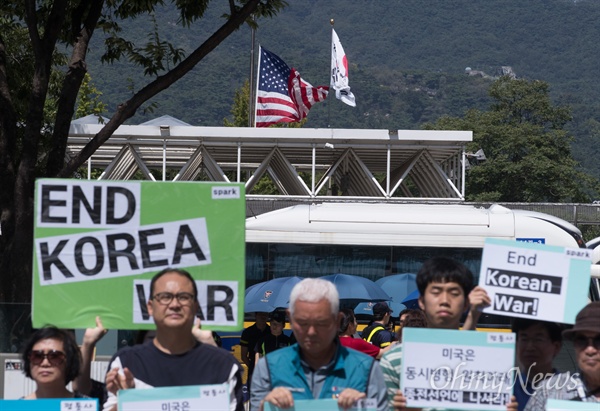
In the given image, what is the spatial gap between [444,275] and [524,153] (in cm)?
7646

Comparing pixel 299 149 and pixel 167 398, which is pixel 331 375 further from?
pixel 299 149

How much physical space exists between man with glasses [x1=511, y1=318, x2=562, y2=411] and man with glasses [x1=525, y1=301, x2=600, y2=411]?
0.34 meters

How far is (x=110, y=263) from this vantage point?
629 cm

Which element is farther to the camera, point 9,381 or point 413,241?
point 413,241

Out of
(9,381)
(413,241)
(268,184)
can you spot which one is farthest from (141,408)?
(268,184)

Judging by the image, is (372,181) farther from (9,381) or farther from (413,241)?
(9,381)

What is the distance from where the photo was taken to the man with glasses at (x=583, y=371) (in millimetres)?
5414

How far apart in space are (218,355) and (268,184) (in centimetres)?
4747

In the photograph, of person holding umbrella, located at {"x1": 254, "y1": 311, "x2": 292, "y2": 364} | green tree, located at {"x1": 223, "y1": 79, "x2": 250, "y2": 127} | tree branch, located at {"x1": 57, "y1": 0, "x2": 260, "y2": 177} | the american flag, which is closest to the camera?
tree branch, located at {"x1": 57, "y1": 0, "x2": 260, "y2": 177}

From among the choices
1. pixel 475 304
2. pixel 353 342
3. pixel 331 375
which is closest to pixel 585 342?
pixel 475 304

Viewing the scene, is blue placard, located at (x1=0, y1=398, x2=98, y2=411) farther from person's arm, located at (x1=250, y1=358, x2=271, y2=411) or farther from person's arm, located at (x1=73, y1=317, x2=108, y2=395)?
person's arm, located at (x1=250, y1=358, x2=271, y2=411)

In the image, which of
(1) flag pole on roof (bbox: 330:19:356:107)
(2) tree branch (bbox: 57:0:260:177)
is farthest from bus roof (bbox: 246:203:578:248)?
(1) flag pole on roof (bbox: 330:19:356:107)

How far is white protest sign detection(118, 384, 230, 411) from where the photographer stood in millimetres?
5270

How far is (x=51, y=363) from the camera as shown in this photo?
5660 millimetres
